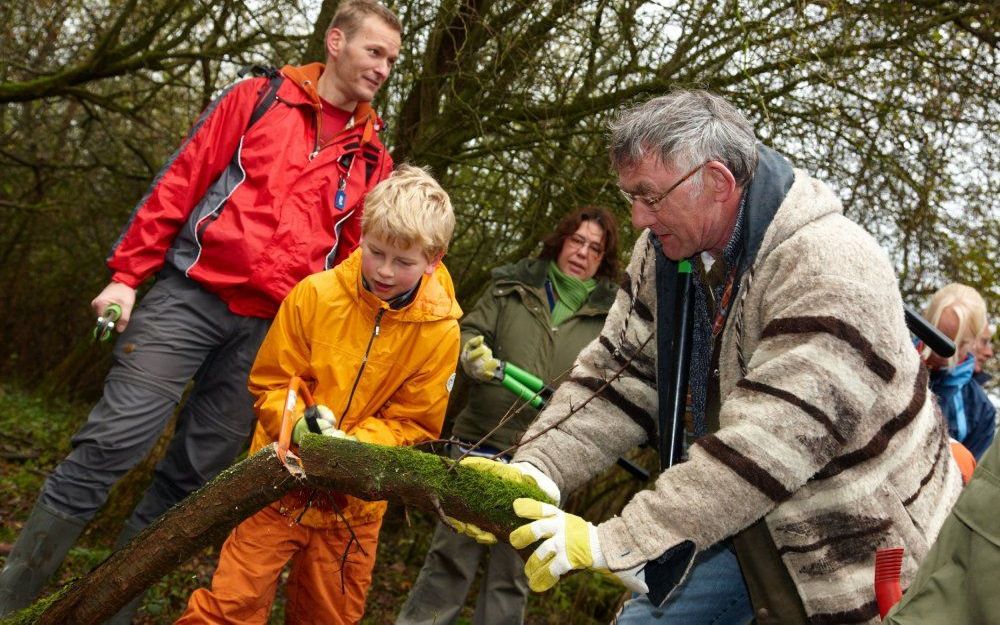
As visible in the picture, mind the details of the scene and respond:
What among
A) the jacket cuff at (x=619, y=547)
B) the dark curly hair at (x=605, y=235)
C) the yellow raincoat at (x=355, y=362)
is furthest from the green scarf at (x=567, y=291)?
the jacket cuff at (x=619, y=547)

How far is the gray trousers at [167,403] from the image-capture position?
122 inches

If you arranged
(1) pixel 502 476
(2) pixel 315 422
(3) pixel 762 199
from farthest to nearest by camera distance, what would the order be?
(2) pixel 315 422 → (1) pixel 502 476 → (3) pixel 762 199

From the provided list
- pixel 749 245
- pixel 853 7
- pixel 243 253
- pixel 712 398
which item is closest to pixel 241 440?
pixel 243 253

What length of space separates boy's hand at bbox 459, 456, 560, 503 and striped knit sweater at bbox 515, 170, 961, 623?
0.38m

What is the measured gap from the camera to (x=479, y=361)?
13.5 feet

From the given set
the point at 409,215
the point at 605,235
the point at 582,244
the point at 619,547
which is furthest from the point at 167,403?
the point at 605,235

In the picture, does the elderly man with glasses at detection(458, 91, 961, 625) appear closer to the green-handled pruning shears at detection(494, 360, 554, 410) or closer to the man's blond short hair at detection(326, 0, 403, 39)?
the green-handled pruning shears at detection(494, 360, 554, 410)

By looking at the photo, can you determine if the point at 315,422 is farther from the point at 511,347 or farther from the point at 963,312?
the point at 963,312

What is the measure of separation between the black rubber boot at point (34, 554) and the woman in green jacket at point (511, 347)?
1667 mm

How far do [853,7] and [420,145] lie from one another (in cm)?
254

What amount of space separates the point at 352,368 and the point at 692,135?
4.51 feet

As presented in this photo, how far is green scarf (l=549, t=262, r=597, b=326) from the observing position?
4.69 m

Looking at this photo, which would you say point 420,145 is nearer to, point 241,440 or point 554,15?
point 554,15

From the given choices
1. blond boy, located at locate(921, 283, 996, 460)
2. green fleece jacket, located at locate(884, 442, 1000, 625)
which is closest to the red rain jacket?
green fleece jacket, located at locate(884, 442, 1000, 625)
